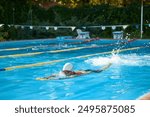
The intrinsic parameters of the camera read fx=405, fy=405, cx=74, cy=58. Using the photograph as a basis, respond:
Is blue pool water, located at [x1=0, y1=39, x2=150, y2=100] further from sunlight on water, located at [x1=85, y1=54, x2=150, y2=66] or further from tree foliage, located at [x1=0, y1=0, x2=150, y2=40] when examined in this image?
tree foliage, located at [x1=0, y1=0, x2=150, y2=40]

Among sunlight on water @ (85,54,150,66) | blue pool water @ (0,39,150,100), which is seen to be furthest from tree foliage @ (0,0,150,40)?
sunlight on water @ (85,54,150,66)

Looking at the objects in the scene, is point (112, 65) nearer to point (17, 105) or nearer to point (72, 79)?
point (72, 79)

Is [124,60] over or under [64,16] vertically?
under

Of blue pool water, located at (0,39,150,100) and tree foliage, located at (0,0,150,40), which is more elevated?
Answer: tree foliage, located at (0,0,150,40)

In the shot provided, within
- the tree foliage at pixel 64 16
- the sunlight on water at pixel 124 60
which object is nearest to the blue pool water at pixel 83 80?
the sunlight on water at pixel 124 60

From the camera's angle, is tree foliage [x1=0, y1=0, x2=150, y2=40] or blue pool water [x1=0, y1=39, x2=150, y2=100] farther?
tree foliage [x1=0, y1=0, x2=150, y2=40]

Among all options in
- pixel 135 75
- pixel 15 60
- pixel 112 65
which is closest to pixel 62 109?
pixel 135 75

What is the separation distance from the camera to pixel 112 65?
11750 mm

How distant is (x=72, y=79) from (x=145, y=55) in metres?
5.57

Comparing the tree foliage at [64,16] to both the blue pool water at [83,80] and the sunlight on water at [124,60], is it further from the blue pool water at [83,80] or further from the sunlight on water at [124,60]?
the sunlight on water at [124,60]

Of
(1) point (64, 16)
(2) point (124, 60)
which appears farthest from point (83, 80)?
(1) point (64, 16)

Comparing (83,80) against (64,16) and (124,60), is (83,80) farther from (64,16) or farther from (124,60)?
(64,16)

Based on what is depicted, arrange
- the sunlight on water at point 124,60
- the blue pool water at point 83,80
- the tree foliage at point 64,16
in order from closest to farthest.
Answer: the blue pool water at point 83,80
the sunlight on water at point 124,60
the tree foliage at point 64,16

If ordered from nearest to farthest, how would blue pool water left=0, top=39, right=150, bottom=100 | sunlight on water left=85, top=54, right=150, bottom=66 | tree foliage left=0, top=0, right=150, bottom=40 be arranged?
blue pool water left=0, top=39, right=150, bottom=100
sunlight on water left=85, top=54, right=150, bottom=66
tree foliage left=0, top=0, right=150, bottom=40
